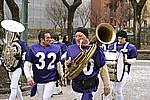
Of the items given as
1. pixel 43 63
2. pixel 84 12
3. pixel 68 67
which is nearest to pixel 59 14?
pixel 84 12

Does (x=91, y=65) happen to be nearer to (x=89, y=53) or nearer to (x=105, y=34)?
(x=89, y=53)

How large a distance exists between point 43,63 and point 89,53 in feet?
4.85

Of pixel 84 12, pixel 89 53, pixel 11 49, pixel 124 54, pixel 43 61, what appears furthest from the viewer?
pixel 84 12

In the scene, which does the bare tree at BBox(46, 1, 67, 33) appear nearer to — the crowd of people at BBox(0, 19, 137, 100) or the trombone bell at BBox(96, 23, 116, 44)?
the crowd of people at BBox(0, 19, 137, 100)

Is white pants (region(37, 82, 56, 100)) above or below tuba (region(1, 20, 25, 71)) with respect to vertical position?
below

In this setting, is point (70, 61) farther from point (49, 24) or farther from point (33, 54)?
point (49, 24)

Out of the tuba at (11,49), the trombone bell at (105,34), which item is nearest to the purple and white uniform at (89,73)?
the trombone bell at (105,34)

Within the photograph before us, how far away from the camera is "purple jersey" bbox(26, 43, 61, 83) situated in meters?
7.84

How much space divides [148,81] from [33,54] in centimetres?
909

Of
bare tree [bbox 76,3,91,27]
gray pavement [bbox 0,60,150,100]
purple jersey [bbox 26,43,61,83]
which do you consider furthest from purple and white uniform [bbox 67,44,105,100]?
bare tree [bbox 76,3,91,27]

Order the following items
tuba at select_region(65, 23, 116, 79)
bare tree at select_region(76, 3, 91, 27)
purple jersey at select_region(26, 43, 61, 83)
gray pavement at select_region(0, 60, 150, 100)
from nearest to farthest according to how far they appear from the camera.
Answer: tuba at select_region(65, 23, 116, 79)
purple jersey at select_region(26, 43, 61, 83)
gray pavement at select_region(0, 60, 150, 100)
bare tree at select_region(76, 3, 91, 27)

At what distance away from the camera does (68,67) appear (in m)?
6.86

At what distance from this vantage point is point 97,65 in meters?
6.72

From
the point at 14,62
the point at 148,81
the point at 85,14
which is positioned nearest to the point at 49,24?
the point at 85,14
